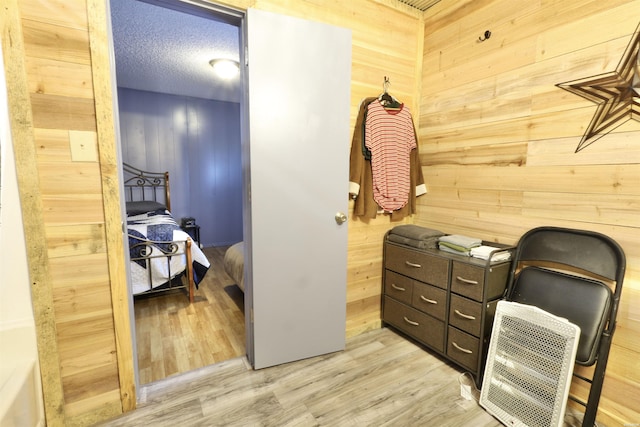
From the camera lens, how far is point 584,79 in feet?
4.84

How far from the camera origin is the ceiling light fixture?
3.27 metres

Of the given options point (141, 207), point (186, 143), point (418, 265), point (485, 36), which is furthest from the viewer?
point (186, 143)

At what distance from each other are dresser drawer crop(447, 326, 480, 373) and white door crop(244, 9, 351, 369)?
2.55ft

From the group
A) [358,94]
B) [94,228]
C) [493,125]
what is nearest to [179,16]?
[358,94]

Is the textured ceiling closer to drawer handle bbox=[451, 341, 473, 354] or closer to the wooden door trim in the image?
the wooden door trim

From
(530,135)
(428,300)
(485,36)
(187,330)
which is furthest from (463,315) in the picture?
(187,330)

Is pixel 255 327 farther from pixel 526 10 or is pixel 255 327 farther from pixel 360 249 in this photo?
pixel 526 10

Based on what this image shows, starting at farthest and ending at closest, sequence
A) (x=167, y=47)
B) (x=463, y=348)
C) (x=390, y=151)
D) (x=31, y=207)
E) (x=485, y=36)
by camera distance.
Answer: (x=167, y=47)
(x=390, y=151)
(x=485, y=36)
(x=463, y=348)
(x=31, y=207)

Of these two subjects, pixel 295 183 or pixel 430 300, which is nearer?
pixel 295 183

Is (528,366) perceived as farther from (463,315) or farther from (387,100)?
(387,100)

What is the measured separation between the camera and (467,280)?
1.72m

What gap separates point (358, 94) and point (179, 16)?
1.69 metres

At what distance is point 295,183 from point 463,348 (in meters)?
1.45

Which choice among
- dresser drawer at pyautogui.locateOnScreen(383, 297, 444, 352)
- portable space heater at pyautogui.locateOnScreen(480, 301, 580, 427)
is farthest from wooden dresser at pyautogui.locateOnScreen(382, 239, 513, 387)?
portable space heater at pyautogui.locateOnScreen(480, 301, 580, 427)
